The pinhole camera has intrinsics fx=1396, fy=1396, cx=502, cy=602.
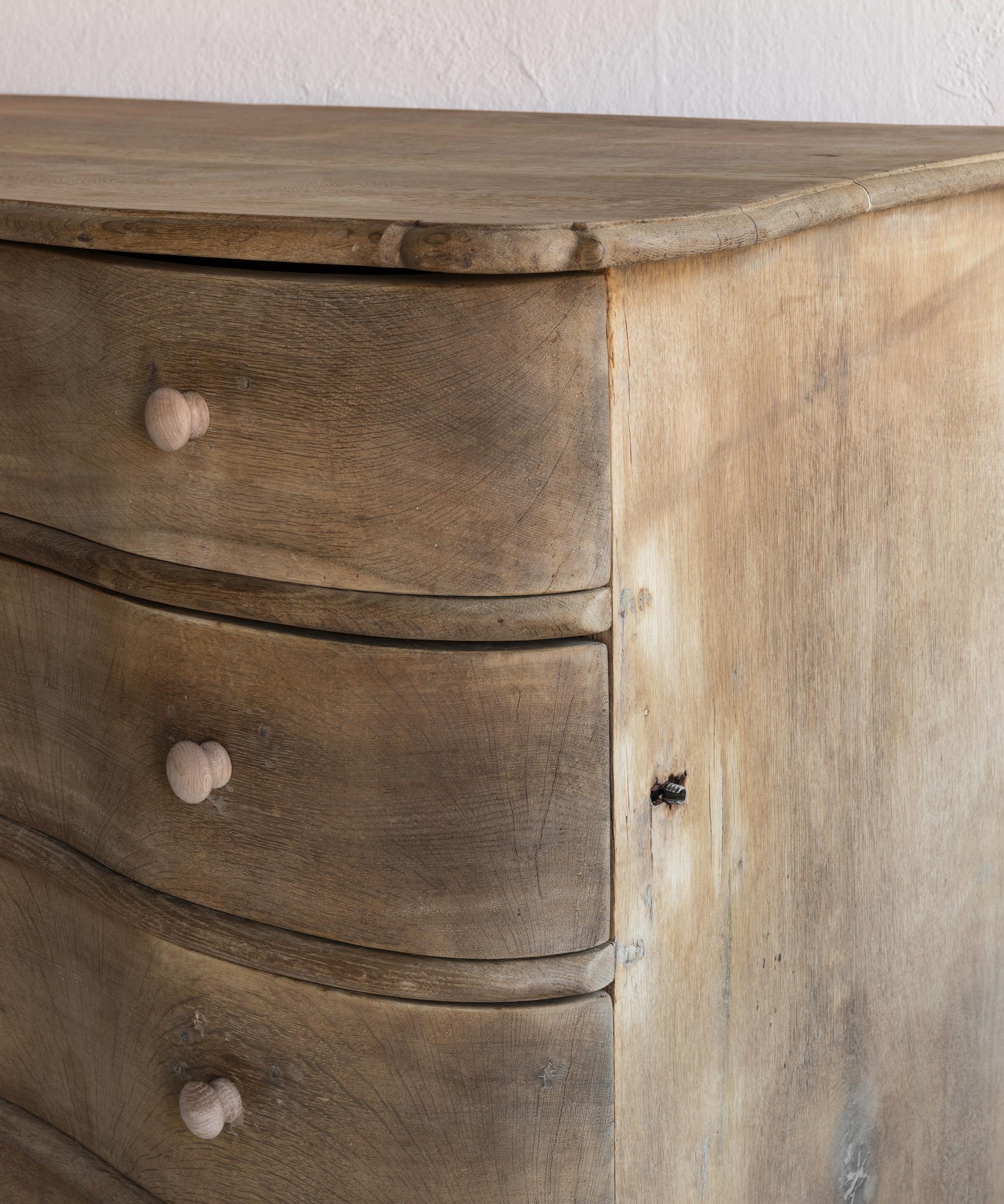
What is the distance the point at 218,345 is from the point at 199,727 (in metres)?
0.22

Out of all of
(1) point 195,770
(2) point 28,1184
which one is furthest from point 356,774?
(2) point 28,1184

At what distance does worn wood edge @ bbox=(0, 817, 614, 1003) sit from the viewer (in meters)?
0.74

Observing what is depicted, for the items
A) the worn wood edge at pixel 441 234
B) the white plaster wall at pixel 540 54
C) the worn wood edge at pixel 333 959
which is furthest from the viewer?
the white plaster wall at pixel 540 54

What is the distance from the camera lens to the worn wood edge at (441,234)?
627mm

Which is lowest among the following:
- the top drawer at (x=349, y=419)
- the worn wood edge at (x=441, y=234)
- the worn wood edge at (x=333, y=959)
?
the worn wood edge at (x=333, y=959)

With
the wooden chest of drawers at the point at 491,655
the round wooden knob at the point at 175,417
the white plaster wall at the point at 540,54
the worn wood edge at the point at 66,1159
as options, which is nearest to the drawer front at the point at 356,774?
the wooden chest of drawers at the point at 491,655

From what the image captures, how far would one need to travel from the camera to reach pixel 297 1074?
81 cm

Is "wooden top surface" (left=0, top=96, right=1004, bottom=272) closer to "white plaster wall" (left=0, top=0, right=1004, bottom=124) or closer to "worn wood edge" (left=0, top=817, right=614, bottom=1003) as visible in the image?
"white plaster wall" (left=0, top=0, right=1004, bottom=124)

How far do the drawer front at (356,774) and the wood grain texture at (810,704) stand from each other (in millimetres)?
31

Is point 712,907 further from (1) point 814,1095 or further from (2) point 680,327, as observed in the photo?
(2) point 680,327

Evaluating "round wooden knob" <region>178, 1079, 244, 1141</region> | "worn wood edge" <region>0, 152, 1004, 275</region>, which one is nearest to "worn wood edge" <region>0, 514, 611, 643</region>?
"worn wood edge" <region>0, 152, 1004, 275</region>

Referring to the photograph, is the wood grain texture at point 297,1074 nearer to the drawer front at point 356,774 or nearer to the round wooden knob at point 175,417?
the drawer front at point 356,774

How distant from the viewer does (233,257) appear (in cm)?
68

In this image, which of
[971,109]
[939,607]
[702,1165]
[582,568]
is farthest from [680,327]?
[971,109]
